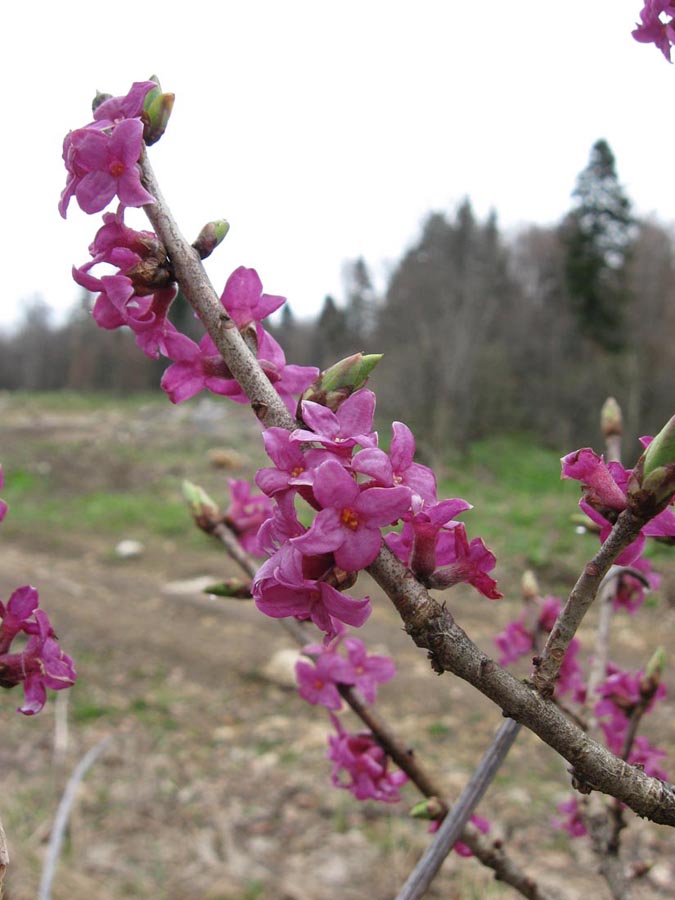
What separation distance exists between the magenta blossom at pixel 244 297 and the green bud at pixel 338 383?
0.14m

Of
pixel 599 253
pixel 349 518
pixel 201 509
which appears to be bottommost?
pixel 201 509

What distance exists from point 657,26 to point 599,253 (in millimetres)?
20407

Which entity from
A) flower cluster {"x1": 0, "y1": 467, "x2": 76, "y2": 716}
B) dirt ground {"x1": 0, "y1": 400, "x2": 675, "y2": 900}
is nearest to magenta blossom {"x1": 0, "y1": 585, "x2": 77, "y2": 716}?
flower cluster {"x1": 0, "y1": 467, "x2": 76, "y2": 716}

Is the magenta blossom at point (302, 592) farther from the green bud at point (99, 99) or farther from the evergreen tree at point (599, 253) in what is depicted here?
the evergreen tree at point (599, 253)

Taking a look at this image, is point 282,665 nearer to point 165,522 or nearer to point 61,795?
point 61,795

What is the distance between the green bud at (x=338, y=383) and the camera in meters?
0.63

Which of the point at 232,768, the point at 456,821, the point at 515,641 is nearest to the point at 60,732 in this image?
the point at 232,768

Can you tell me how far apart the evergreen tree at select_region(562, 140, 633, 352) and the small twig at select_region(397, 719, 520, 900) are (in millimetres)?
19012

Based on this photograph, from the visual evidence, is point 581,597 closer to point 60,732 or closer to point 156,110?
point 156,110

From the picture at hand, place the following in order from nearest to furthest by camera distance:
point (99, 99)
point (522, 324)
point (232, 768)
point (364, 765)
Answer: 1. point (99, 99)
2. point (364, 765)
3. point (232, 768)
4. point (522, 324)

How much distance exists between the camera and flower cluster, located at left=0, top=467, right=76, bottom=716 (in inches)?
28.7

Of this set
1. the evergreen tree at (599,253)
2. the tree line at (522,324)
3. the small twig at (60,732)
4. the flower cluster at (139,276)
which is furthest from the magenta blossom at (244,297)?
the evergreen tree at (599,253)

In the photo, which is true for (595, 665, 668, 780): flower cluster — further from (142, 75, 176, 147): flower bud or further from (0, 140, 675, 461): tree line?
(0, 140, 675, 461): tree line

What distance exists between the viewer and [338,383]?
0.64m
